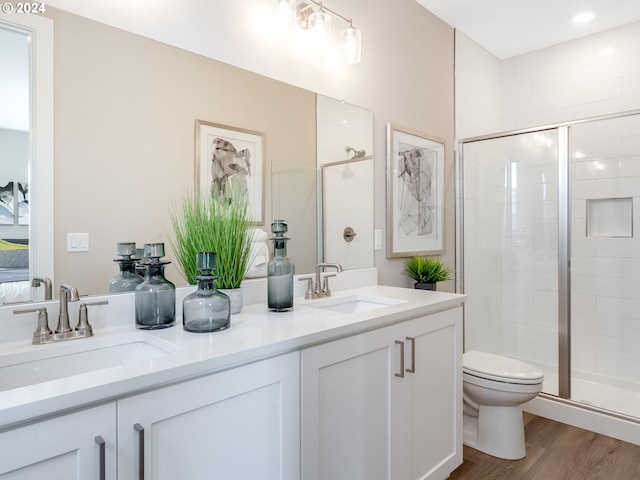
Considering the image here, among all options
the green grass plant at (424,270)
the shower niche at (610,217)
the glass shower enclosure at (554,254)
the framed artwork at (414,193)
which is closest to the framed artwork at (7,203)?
the framed artwork at (414,193)

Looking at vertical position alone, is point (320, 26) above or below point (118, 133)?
above

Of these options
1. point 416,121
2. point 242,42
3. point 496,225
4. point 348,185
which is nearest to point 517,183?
point 496,225

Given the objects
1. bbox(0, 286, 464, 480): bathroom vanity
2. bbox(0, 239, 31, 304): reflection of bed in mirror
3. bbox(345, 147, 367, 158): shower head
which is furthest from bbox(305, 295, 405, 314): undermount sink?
bbox(0, 239, 31, 304): reflection of bed in mirror

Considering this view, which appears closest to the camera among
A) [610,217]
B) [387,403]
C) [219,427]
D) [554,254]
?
[219,427]

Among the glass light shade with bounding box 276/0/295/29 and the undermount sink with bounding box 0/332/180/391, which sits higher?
the glass light shade with bounding box 276/0/295/29

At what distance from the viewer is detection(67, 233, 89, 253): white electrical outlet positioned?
1180 mm

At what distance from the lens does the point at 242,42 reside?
1.64 meters

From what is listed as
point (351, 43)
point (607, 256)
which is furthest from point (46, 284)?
point (607, 256)

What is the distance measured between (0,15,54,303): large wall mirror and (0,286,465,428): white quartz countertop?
8.0 inches

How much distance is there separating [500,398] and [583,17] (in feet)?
8.25

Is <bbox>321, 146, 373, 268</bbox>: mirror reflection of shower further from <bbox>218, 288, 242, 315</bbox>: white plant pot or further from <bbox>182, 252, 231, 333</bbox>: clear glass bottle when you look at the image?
<bbox>182, 252, 231, 333</bbox>: clear glass bottle

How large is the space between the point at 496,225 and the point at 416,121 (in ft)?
3.50

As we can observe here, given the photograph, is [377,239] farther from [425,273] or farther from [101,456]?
[101,456]

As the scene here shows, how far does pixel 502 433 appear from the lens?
6.69 ft
